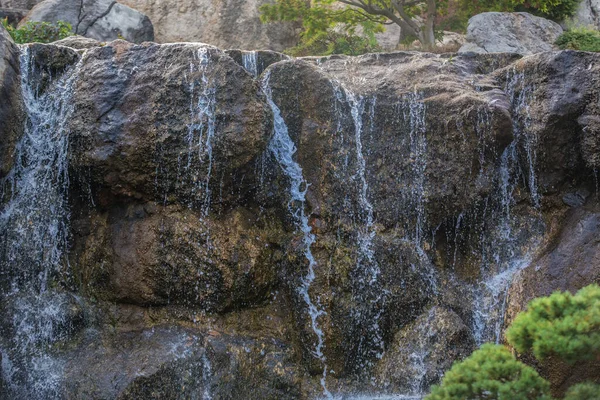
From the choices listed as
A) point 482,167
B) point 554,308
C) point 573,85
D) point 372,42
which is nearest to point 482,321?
point 482,167

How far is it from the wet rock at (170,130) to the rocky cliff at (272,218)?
0.02 metres

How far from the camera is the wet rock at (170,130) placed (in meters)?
Result: 8.00

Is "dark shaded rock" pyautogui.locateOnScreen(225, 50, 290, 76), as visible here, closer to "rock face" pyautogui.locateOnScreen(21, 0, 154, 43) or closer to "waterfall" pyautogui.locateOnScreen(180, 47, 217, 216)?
"waterfall" pyautogui.locateOnScreen(180, 47, 217, 216)

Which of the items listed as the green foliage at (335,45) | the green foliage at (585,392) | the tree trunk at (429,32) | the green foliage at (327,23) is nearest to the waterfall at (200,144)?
the green foliage at (585,392)

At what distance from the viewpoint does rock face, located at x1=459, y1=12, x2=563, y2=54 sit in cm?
1250

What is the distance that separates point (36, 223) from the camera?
318 inches

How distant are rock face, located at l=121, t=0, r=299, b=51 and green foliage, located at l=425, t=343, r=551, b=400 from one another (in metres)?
13.5

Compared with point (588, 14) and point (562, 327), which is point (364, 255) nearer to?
point (562, 327)

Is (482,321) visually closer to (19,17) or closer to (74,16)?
(74,16)

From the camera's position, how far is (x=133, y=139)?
7977 mm

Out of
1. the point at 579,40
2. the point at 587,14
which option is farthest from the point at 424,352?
the point at 587,14

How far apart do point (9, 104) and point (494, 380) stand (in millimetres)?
6363

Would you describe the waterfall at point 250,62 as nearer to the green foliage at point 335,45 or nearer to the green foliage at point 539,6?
the green foliage at point 335,45

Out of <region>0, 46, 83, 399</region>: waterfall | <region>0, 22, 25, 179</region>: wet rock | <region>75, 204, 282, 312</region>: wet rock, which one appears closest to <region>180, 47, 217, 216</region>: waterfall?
<region>75, 204, 282, 312</region>: wet rock
